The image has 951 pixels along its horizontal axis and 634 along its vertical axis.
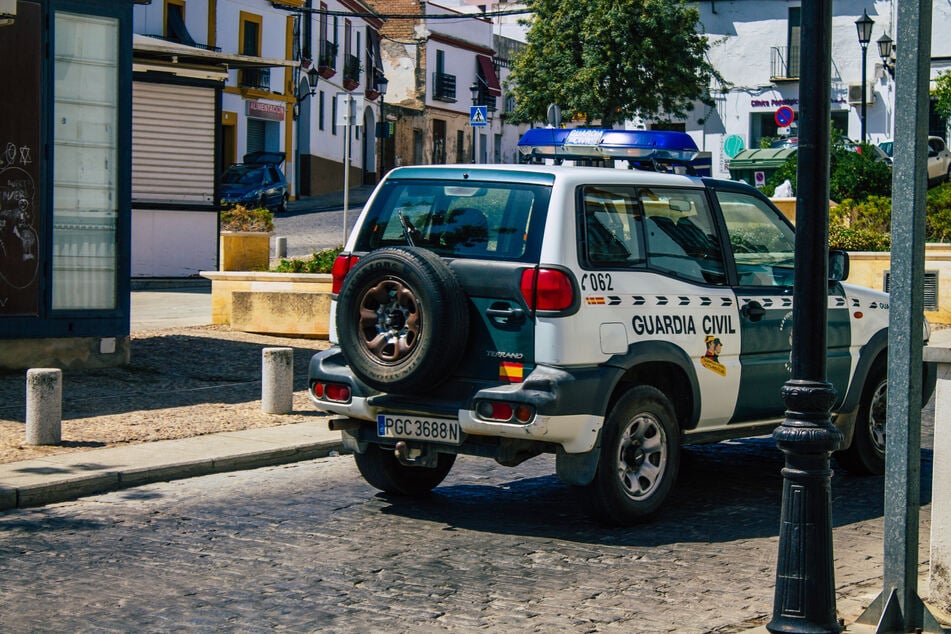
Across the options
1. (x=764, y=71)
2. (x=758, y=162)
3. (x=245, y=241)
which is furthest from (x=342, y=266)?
(x=764, y=71)

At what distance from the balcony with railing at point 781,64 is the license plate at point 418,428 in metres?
42.0

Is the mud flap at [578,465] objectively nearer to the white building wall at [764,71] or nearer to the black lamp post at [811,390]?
the black lamp post at [811,390]

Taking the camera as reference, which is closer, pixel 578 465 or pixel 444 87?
pixel 578 465

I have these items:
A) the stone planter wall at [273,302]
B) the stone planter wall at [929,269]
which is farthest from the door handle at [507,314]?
the stone planter wall at [929,269]

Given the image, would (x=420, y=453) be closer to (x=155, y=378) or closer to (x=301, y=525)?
(x=301, y=525)

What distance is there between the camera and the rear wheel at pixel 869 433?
9.58 m

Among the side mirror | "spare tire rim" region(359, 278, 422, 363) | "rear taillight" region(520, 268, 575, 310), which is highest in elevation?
the side mirror

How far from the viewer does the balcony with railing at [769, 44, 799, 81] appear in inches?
1882

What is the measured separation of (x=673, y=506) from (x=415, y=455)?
1743mm

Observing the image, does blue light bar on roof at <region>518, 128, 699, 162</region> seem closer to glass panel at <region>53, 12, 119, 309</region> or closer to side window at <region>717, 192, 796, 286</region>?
side window at <region>717, 192, 796, 286</region>

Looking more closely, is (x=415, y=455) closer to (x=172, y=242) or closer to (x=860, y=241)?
(x=860, y=241)

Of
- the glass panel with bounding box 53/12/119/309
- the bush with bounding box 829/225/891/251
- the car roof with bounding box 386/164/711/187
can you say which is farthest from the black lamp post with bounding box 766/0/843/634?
the bush with bounding box 829/225/891/251

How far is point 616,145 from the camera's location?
1231 cm

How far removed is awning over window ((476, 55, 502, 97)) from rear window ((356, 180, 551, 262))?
60097 mm
